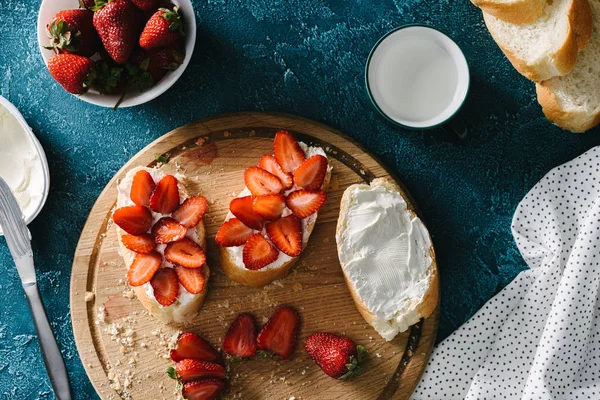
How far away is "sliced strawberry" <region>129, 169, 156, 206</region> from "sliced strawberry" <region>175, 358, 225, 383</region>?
1.81ft

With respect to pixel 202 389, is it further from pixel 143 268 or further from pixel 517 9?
pixel 517 9

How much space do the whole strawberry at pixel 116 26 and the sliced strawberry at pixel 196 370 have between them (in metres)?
1.02

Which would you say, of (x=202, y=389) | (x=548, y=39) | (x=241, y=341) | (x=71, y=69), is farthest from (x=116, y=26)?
(x=548, y=39)

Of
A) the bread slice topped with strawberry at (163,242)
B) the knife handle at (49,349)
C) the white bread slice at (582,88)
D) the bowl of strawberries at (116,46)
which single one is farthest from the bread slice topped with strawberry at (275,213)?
the white bread slice at (582,88)

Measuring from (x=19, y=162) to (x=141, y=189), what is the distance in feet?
1.75

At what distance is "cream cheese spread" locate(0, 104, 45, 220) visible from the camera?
2416 millimetres

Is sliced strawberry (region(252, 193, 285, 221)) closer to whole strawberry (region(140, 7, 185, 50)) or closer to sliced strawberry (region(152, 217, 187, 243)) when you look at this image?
sliced strawberry (region(152, 217, 187, 243))

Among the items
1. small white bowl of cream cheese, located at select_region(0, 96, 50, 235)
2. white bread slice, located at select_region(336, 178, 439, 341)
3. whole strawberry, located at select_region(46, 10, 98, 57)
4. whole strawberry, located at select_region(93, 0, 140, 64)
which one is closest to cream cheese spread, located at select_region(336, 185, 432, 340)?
white bread slice, located at select_region(336, 178, 439, 341)

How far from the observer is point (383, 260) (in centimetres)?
225

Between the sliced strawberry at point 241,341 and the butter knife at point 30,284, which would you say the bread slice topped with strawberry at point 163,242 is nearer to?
the sliced strawberry at point 241,341

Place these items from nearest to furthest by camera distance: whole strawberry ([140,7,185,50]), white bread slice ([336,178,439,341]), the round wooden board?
whole strawberry ([140,7,185,50]), white bread slice ([336,178,439,341]), the round wooden board

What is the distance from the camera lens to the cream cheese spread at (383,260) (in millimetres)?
2242

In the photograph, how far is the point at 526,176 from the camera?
244 centimetres

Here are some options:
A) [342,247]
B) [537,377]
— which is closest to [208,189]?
[342,247]
